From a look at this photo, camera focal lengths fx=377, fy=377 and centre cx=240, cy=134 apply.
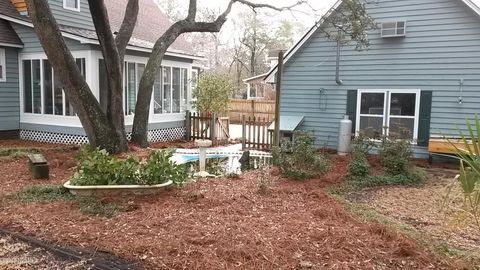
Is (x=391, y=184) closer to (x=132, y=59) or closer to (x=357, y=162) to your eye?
(x=357, y=162)

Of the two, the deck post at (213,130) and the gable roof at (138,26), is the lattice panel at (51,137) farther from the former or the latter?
the deck post at (213,130)

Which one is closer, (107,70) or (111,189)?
(111,189)

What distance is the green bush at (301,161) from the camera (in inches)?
280

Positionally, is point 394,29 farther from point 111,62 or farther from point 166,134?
point 166,134

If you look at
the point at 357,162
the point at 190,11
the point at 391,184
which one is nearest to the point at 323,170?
the point at 357,162

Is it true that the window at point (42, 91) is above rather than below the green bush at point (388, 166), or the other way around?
above

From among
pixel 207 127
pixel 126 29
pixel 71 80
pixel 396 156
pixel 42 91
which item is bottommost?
pixel 396 156

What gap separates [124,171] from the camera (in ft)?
18.0

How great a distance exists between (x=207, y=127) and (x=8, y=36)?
7225 mm

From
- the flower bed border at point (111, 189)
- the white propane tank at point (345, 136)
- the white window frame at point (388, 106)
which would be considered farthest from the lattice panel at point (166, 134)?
the flower bed border at point (111, 189)

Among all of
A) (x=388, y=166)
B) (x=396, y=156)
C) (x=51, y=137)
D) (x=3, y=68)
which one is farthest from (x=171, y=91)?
(x=396, y=156)

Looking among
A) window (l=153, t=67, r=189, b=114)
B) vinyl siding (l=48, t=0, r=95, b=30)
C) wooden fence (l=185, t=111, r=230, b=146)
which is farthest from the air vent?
wooden fence (l=185, t=111, r=230, b=146)

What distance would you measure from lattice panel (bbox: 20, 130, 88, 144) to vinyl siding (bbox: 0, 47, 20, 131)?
0.46 metres

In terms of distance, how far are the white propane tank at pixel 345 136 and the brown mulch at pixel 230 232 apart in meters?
4.94
